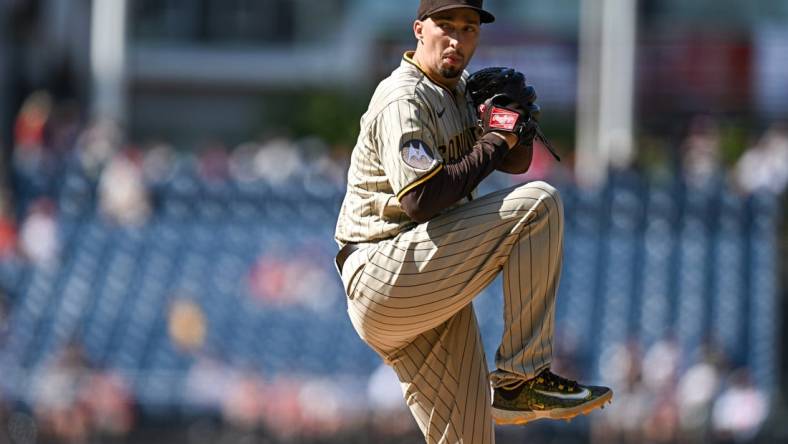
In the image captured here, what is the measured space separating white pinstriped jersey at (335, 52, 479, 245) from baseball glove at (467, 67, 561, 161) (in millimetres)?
106

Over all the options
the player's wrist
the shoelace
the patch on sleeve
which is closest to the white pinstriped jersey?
the patch on sleeve

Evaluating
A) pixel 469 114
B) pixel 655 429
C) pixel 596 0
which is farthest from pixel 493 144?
pixel 596 0

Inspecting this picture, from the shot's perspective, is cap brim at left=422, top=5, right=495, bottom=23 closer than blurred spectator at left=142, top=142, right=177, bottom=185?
Yes

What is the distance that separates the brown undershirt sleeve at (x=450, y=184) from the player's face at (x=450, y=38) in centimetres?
32

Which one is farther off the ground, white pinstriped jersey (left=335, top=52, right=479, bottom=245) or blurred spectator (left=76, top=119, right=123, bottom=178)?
white pinstriped jersey (left=335, top=52, right=479, bottom=245)

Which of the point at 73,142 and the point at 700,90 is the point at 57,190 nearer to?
the point at 73,142

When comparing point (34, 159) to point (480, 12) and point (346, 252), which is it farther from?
point (480, 12)

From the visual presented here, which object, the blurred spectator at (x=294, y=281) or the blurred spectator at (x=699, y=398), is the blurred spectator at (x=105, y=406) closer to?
the blurred spectator at (x=294, y=281)

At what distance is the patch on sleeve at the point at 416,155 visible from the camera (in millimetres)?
4520

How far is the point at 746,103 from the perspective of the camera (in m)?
26.9

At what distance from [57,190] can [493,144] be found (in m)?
11.9

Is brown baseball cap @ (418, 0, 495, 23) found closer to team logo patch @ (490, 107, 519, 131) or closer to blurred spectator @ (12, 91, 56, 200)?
team logo patch @ (490, 107, 519, 131)

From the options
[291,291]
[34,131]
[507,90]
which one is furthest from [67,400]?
[507,90]

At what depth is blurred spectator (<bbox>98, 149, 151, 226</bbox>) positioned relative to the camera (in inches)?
611
